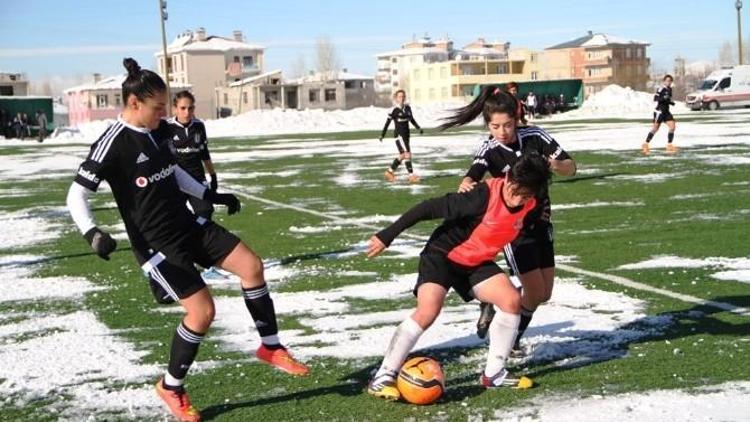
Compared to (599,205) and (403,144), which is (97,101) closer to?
(403,144)

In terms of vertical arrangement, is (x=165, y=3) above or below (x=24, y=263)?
above

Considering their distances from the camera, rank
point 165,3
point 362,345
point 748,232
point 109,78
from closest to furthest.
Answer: point 362,345
point 748,232
point 165,3
point 109,78

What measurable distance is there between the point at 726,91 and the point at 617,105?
31.8 feet

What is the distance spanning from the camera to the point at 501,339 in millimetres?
5766

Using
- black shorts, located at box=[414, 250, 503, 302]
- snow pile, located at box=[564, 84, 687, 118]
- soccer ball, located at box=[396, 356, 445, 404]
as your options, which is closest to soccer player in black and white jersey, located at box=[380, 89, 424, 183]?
black shorts, located at box=[414, 250, 503, 302]

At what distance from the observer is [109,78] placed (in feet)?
411

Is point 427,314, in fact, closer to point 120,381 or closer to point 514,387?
point 514,387

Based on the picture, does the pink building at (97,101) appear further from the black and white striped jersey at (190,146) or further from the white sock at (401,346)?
the white sock at (401,346)

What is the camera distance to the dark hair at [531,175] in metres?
5.39

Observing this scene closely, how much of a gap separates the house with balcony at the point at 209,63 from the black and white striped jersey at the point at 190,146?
12290 cm

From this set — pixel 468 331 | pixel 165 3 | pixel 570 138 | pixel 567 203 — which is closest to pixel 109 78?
pixel 165 3

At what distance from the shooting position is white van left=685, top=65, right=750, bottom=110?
204ft

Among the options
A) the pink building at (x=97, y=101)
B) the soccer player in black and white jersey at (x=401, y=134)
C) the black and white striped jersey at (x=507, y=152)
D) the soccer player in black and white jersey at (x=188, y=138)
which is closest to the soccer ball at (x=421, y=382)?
the black and white striped jersey at (x=507, y=152)

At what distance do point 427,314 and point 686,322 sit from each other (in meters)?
2.64
